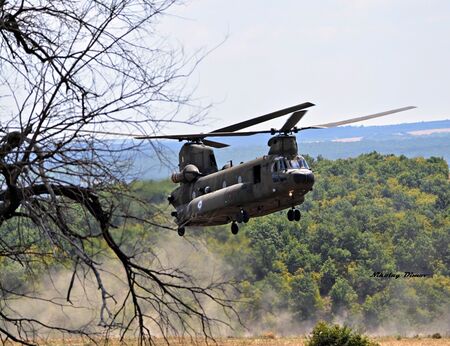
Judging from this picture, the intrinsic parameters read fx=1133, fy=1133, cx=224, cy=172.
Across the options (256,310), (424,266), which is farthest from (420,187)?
(256,310)

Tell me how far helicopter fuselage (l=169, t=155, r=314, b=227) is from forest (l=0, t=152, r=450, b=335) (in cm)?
973

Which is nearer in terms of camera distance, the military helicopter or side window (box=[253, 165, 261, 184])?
the military helicopter

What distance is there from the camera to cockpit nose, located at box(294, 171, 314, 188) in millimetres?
32562

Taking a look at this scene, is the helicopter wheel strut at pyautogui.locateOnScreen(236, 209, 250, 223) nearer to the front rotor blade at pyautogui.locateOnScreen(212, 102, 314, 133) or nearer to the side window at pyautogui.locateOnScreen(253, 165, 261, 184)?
the side window at pyautogui.locateOnScreen(253, 165, 261, 184)

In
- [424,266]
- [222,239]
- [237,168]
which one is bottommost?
[424,266]

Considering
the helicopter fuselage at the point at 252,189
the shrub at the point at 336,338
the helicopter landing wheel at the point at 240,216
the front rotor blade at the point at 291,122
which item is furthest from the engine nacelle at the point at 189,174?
the shrub at the point at 336,338

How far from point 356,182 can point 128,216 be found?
74.2m

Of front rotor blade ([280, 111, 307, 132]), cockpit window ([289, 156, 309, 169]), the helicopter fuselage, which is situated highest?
front rotor blade ([280, 111, 307, 132])

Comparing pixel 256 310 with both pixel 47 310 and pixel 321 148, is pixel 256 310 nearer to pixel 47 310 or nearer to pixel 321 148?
pixel 47 310

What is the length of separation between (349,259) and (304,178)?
123 feet

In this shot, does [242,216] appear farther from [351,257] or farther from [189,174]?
[351,257]

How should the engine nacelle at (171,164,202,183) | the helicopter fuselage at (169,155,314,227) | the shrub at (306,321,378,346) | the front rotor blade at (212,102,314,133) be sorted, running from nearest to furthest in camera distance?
the front rotor blade at (212,102,314,133)
the shrub at (306,321,378,346)
the helicopter fuselage at (169,155,314,227)
the engine nacelle at (171,164,202,183)

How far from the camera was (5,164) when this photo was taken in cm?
798

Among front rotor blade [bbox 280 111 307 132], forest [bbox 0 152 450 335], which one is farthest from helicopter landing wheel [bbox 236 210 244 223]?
forest [bbox 0 152 450 335]
